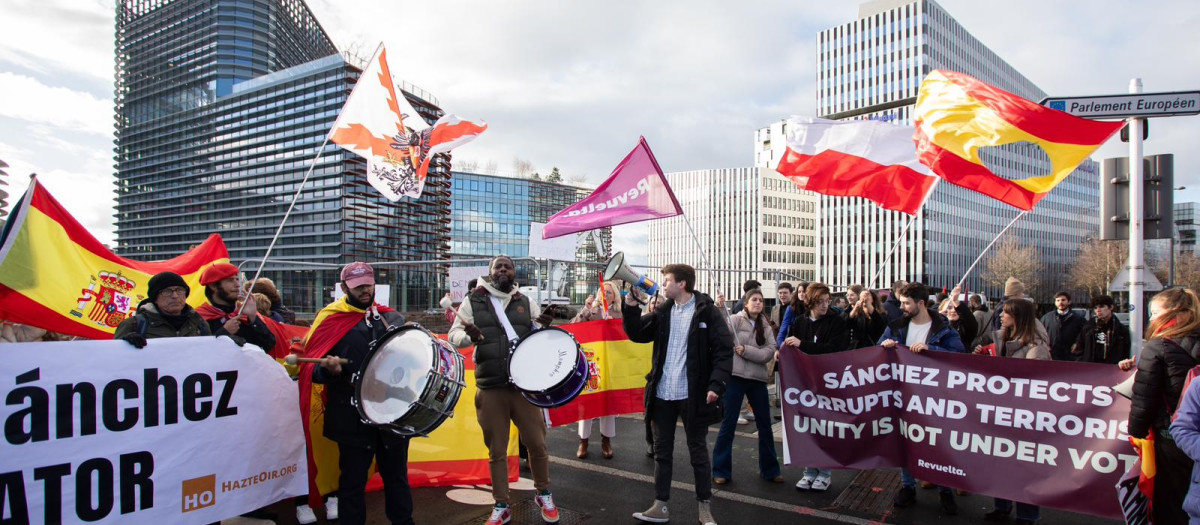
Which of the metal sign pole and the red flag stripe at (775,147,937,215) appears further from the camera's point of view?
the red flag stripe at (775,147,937,215)

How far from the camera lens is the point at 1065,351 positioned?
9.16 meters

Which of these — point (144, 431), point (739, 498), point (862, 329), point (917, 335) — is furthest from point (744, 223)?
point (144, 431)

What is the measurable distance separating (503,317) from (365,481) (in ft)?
4.69

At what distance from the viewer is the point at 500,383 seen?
4758mm

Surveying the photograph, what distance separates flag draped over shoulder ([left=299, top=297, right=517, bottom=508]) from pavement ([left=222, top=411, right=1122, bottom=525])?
0.13 metres

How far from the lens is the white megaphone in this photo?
4.55 metres

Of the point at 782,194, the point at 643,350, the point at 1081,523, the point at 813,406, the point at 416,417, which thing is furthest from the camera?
the point at 782,194

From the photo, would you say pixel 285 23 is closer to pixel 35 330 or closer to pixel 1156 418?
pixel 35 330

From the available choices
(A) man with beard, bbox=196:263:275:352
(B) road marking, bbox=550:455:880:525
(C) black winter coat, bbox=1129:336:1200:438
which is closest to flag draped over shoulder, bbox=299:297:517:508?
(A) man with beard, bbox=196:263:275:352

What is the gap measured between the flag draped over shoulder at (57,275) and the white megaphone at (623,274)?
374cm

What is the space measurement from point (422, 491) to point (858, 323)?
4282 mm

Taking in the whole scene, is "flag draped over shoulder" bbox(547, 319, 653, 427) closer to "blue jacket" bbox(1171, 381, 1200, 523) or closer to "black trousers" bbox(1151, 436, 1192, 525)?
"black trousers" bbox(1151, 436, 1192, 525)

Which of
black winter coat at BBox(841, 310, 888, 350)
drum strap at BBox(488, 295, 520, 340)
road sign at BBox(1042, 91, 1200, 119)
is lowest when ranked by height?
black winter coat at BBox(841, 310, 888, 350)

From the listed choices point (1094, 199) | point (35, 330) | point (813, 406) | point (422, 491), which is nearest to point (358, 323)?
point (422, 491)
